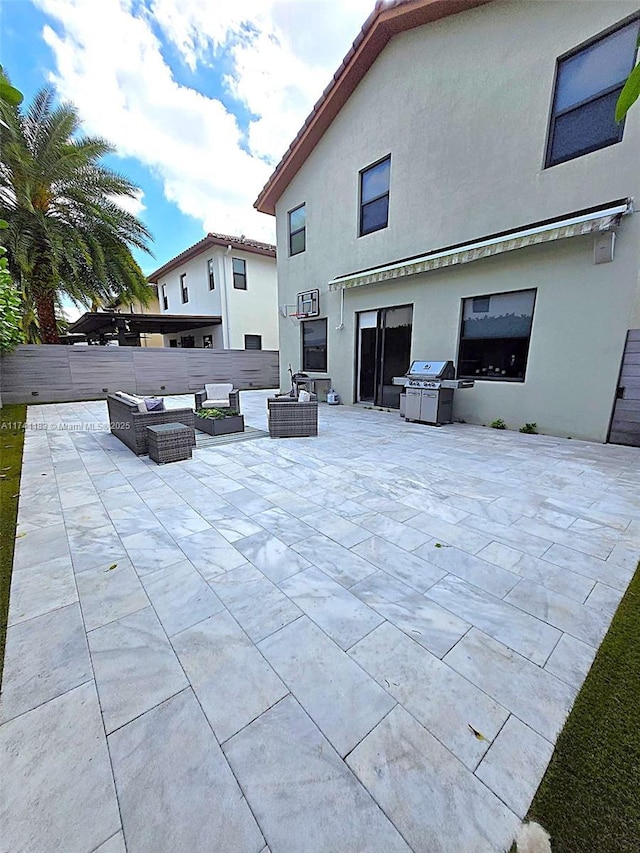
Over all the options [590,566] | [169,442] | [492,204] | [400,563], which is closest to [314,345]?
[492,204]

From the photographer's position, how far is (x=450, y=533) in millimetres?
2861

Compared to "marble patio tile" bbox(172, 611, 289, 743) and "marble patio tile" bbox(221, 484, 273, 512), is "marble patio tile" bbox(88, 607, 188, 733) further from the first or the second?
"marble patio tile" bbox(221, 484, 273, 512)

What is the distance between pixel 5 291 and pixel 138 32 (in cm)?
534

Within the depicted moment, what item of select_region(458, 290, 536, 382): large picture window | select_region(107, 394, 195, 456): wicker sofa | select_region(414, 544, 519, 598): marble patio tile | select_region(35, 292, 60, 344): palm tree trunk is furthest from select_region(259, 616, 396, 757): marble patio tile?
select_region(35, 292, 60, 344): palm tree trunk

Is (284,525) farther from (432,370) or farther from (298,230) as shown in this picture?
(298,230)


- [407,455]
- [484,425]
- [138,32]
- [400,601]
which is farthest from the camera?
[484,425]

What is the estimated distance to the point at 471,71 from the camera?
253 inches

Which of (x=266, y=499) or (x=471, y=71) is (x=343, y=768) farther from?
(x=471, y=71)

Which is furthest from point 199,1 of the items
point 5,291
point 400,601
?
point 400,601

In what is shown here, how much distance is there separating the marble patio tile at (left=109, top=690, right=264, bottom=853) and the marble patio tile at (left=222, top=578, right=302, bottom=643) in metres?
0.48

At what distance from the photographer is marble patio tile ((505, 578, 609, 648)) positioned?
1.88m

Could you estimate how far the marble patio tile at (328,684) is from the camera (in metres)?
1.39

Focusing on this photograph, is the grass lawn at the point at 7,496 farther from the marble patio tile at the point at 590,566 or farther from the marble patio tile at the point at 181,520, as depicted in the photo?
the marble patio tile at the point at 590,566

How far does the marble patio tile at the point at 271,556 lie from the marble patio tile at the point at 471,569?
0.90m
